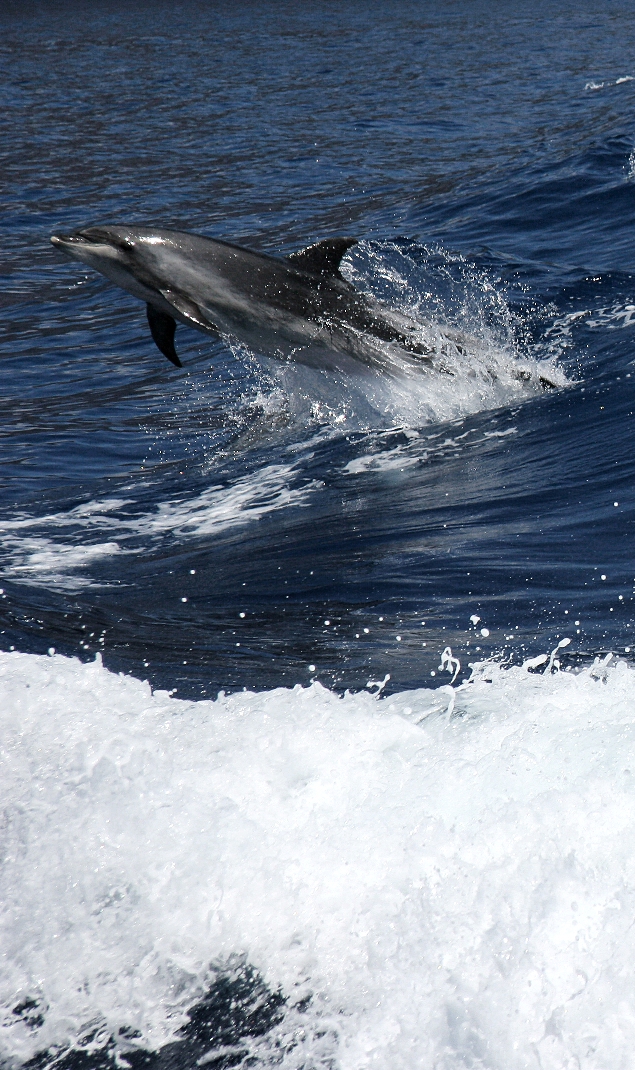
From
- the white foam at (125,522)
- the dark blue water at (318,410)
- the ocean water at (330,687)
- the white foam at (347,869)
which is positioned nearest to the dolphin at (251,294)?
the ocean water at (330,687)

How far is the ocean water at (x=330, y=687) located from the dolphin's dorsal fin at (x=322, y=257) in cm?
93

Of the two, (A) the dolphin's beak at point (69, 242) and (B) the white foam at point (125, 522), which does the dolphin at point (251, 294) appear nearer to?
(A) the dolphin's beak at point (69, 242)

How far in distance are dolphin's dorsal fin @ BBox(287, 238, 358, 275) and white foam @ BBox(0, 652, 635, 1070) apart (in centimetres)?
614

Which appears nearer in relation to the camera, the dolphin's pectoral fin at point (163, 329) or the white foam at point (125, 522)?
the white foam at point (125, 522)

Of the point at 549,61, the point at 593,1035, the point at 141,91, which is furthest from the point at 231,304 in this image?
the point at 549,61

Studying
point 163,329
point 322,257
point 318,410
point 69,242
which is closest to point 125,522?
point 163,329

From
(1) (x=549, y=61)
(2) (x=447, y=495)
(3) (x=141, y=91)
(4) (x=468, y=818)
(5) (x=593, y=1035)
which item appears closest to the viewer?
(5) (x=593, y=1035)

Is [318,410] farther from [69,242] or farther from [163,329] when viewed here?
[69,242]

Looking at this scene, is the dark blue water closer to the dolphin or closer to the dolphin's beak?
the dolphin

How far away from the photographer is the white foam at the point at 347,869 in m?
3.29

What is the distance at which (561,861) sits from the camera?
3551 mm

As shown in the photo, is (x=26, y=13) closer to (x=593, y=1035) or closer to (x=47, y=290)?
(x=47, y=290)

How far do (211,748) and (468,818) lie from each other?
1.11m

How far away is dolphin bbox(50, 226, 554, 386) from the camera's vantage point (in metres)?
9.85
